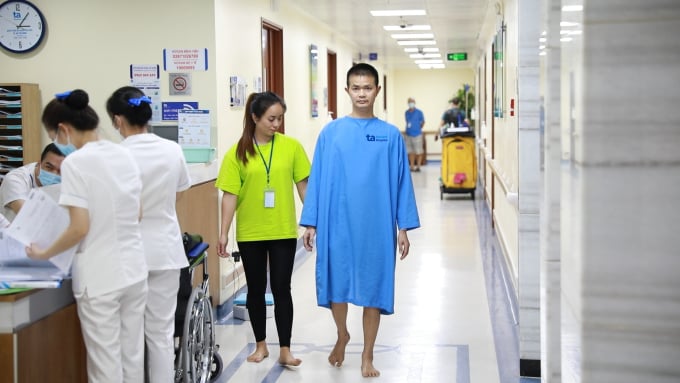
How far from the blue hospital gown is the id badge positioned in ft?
0.80

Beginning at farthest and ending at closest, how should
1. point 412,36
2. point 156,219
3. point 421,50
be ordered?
point 421,50 < point 412,36 < point 156,219

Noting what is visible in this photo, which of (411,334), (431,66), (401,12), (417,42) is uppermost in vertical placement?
(431,66)

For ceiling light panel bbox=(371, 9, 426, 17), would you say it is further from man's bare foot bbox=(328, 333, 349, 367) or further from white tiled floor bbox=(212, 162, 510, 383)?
man's bare foot bbox=(328, 333, 349, 367)

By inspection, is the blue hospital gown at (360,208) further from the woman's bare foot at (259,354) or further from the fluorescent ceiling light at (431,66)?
the fluorescent ceiling light at (431,66)

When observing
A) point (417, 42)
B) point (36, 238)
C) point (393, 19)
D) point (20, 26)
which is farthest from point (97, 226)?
point (417, 42)

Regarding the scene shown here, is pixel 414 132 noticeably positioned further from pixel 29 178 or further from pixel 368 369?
pixel 29 178

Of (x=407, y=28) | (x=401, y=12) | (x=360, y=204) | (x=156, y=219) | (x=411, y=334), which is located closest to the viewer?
(x=156, y=219)

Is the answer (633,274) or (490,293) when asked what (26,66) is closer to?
(490,293)

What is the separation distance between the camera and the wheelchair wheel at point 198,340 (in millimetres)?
3801

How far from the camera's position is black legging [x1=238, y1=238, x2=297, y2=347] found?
472cm

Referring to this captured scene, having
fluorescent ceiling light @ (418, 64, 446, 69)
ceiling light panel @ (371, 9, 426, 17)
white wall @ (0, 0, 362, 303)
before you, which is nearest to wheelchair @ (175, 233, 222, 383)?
white wall @ (0, 0, 362, 303)

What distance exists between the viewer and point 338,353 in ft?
15.7

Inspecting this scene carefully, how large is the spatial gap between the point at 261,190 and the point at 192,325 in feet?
3.42

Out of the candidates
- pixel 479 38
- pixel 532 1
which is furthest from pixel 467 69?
pixel 532 1
